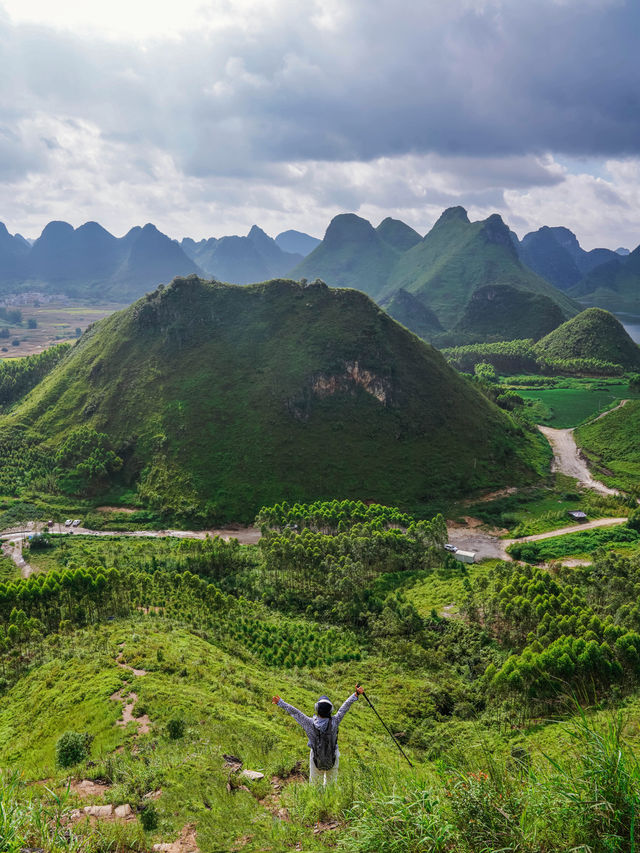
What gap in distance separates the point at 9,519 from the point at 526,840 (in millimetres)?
71056

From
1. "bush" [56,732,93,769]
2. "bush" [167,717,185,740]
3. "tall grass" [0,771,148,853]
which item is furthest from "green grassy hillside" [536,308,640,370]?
"tall grass" [0,771,148,853]

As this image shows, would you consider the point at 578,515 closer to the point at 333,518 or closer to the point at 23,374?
the point at 333,518

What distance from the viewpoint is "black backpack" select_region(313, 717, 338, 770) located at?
923cm

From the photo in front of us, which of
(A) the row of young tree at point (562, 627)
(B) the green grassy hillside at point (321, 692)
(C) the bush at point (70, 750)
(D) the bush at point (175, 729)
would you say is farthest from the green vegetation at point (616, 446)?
(C) the bush at point (70, 750)

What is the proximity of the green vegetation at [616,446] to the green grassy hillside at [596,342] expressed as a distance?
7750 cm

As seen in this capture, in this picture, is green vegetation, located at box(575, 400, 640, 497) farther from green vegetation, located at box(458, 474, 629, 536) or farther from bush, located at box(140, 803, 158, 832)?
bush, located at box(140, 803, 158, 832)

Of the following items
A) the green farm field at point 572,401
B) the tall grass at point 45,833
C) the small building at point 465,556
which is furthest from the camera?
the green farm field at point 572,401

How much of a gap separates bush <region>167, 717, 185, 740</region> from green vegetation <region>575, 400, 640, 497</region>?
7235 centimetres

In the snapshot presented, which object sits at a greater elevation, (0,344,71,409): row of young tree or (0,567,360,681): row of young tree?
(0,344,71,409): row of young tree

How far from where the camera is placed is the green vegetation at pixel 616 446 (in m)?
73.1

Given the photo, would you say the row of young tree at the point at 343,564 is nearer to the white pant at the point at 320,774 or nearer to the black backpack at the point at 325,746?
the white pant at the point at 320,774

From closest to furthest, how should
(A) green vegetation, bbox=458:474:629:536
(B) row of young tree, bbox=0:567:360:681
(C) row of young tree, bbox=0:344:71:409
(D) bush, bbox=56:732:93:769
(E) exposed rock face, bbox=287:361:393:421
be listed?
(D) bush, bbox=56:732:93:769 < (B) row of young tree, bbox=0:567:360:681 < (A) green vegetation, bbox=458:474:629:536 < (E) exposed rock face, bbox=287:361:393:421 < (C) row of young tree, bbox=0:344:71:409

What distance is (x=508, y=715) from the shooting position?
22.4 meters

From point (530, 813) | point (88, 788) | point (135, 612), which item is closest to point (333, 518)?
point (135, 612)
